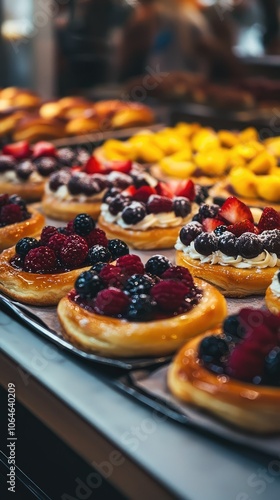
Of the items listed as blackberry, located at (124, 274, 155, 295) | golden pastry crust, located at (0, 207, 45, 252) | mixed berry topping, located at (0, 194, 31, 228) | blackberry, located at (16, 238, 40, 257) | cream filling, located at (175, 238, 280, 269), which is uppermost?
blackberry, located at (124, 274, 155, 295)

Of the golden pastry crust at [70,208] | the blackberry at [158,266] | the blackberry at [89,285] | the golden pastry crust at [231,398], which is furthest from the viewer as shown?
the golden pastry crust at [70,208]

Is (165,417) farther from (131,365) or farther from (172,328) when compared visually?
(172,328)

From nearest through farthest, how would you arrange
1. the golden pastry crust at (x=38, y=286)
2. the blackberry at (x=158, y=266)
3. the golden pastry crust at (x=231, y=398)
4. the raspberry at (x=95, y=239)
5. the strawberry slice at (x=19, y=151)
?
the golden pastry crust at (x=231, y=398)
the blackberry at (x=158, y=266)
the golden pastry crust at (x=38, y=286)
the raspberry at (x=95, y=239)
the strawberry slice at (x=19, y=151)

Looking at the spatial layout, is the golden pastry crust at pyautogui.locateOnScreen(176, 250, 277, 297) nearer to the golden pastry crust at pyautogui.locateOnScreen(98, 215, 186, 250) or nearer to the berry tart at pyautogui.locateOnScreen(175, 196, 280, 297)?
the berry tart at pyautogui.locateOnScreen(175, 196, 280, 297)

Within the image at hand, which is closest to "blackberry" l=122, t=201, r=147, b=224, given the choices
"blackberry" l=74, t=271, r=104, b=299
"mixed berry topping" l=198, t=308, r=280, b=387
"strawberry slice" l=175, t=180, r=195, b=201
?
"strawberry slice" l=175, t=180, r=195, b=201

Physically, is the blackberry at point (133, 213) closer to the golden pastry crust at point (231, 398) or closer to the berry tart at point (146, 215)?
A: the berry tart at point (146, 215)

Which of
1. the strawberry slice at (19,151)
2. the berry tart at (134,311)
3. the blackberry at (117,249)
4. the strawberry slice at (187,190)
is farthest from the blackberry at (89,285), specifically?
the strawberry slice at (19,151)
